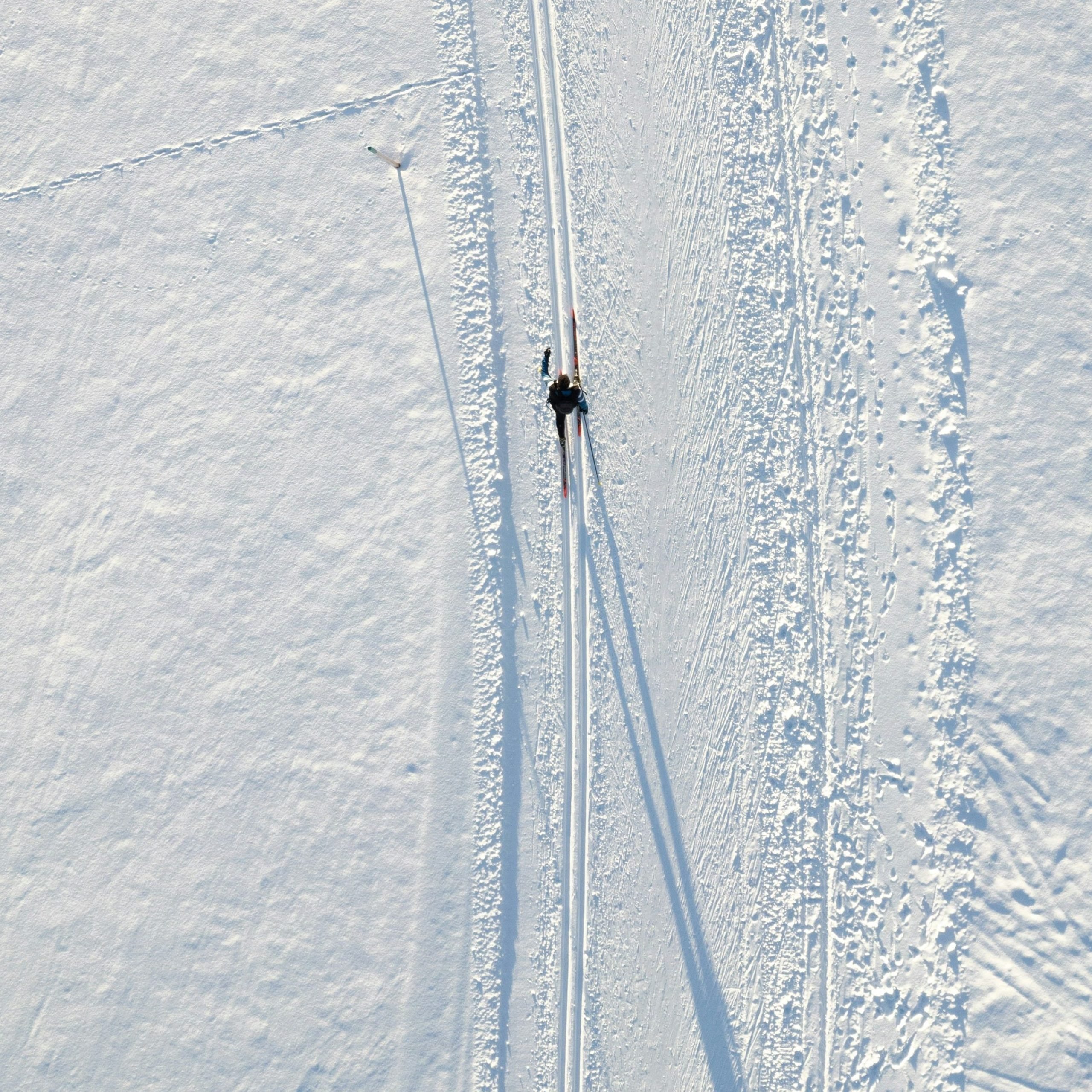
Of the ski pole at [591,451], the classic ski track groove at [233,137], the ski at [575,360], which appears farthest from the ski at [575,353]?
the classic ski track groove at [233,137]

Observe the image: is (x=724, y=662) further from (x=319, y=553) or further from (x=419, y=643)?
(x=319, y=553)

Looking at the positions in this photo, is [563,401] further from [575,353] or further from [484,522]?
[484,522]

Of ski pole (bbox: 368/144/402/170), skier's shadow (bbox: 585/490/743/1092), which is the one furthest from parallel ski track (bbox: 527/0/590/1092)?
ski pole (bbox: 368/144/402/170)

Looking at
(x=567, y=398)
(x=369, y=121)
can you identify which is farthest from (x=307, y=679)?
(x=369, y=121)

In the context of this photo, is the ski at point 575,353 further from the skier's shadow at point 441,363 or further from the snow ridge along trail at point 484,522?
the skier's shadow at point 441,363

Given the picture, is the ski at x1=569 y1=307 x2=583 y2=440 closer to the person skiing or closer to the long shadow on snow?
the person skiing
